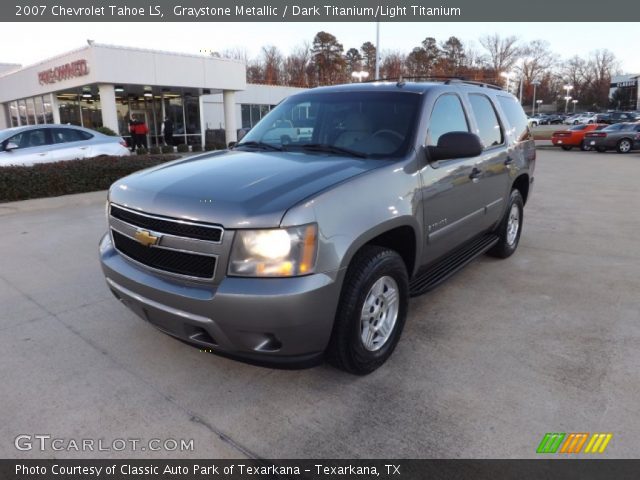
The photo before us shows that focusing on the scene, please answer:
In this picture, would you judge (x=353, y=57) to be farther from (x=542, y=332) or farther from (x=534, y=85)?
(x=542, y=332)

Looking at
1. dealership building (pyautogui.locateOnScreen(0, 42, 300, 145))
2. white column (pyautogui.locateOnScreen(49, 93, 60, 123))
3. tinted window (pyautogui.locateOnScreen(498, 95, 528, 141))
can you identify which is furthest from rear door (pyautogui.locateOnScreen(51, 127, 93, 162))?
white column (pyautogui.locateOnScreen(49, 93, 60, 123))

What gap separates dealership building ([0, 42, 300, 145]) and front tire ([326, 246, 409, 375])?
62.7 feet

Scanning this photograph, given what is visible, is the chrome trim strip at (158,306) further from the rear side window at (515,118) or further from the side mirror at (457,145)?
the rear side window at (515,118)

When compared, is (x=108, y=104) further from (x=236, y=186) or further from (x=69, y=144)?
(x=236, y=186)

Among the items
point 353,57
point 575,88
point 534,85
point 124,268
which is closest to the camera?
point 124,268

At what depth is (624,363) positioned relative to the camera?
3293 mm

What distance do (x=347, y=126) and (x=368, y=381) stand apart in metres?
1.91

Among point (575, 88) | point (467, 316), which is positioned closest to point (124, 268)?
point (467, 316)

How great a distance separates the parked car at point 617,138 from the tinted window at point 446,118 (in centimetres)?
2261

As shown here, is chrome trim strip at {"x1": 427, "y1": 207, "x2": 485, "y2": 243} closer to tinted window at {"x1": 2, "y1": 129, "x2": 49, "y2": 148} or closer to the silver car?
the silver car

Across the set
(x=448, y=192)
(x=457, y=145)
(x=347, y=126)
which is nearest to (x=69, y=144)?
(x=347, y=126)

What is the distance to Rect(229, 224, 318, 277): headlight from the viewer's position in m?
2.51

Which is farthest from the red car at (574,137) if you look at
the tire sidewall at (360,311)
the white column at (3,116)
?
the white column at (3,116)

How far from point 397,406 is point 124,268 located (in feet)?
6.16
